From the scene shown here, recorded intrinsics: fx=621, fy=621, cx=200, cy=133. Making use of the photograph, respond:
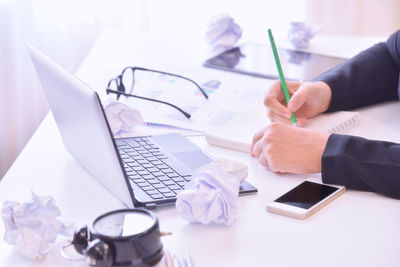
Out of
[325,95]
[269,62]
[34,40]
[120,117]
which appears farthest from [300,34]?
[34,40]

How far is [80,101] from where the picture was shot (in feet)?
2.90

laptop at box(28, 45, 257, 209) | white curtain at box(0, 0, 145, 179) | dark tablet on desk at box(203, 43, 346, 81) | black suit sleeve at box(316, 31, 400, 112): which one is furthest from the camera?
white curtain at box(0, 0, 145, 179)

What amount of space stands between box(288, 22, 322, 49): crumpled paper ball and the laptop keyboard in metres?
0.72

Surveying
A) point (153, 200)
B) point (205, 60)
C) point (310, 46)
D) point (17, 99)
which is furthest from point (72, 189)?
point (17, 99)

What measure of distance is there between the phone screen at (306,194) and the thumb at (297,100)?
267 millimetres

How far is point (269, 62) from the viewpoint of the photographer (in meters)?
1.63

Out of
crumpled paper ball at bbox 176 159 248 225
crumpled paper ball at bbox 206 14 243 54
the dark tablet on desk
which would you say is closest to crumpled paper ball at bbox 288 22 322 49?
the dark tablet on desk

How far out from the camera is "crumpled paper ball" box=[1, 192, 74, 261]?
2.60 ft

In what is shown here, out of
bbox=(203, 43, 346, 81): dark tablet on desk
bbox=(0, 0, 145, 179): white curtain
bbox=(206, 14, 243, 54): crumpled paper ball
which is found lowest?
bbox=(0, 0, 145, 179): white curtain

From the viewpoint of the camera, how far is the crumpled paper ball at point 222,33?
175cm

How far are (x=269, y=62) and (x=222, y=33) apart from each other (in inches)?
7.9

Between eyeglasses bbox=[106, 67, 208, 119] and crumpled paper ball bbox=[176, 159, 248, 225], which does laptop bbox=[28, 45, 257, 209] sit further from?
eyeglasses bbox=[106, 67, 208, 119]

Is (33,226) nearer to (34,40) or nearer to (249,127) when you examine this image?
(249,127)

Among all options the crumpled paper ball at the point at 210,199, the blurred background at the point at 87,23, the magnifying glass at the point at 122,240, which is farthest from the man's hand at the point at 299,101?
the blurred background at the point at 87,23
